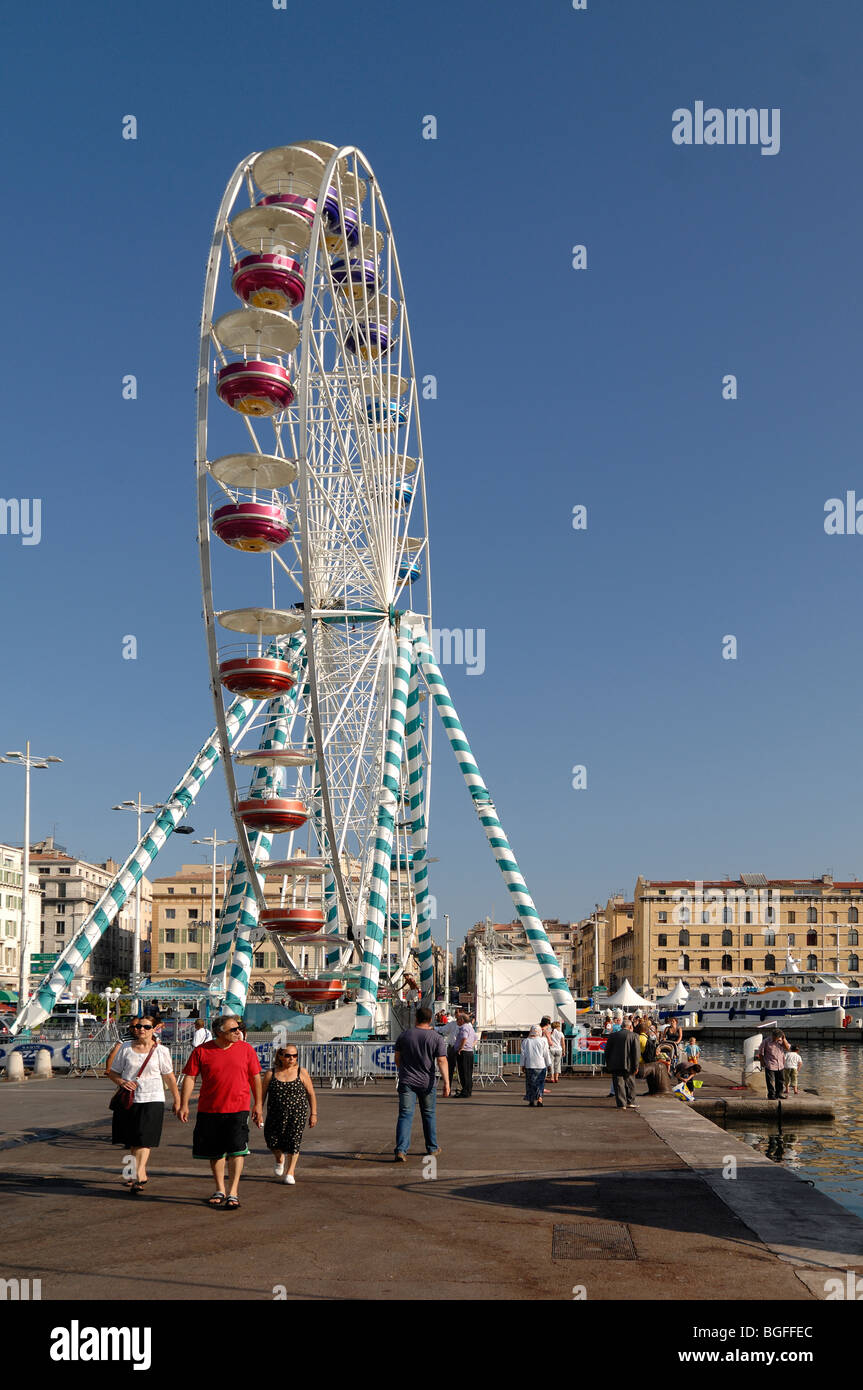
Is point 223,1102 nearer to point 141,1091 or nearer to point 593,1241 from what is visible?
point 141,1091

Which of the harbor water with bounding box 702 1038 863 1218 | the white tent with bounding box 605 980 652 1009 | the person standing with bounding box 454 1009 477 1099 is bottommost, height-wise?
the white tent with bounding box 605 980 652 1009

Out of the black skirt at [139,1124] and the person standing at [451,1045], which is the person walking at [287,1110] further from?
the person standing at [451,1045]

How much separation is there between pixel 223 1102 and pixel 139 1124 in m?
1.35

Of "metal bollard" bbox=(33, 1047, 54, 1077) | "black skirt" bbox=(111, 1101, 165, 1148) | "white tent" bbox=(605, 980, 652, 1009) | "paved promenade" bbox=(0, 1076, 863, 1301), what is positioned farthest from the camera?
"white tent" bbox=(605, 980, 652, 1009)

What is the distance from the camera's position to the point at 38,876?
422ft

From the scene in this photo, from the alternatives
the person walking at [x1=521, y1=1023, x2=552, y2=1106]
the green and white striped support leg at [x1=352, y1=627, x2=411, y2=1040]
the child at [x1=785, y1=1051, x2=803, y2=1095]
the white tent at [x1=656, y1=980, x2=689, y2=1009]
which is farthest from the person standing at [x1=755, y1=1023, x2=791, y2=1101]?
the white tent at [x1=656, y1=980, x2=689, y2=1009]

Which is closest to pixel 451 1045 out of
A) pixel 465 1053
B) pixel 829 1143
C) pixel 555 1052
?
pixel 465 1053

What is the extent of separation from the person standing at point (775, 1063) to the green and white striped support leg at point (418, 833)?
1423 centimetres

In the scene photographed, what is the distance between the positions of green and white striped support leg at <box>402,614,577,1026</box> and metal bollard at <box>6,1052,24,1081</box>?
14.8 m

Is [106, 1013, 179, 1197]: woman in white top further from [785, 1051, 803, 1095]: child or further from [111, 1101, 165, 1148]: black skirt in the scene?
[785, 1051, 803, 1095]: child

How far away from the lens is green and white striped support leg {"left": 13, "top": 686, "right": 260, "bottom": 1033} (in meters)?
37.0

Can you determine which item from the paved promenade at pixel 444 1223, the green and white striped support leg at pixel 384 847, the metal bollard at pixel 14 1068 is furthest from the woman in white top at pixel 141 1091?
the green and white striped support leg at pixel 384 847

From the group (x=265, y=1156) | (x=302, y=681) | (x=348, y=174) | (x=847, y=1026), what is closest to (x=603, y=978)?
(x=847, y=1026)

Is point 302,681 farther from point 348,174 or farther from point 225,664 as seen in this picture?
point 348,174
